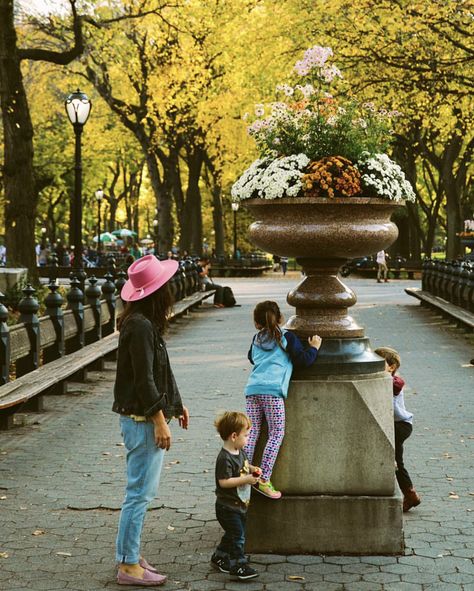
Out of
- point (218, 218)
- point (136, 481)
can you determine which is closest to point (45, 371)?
point (136, 481)

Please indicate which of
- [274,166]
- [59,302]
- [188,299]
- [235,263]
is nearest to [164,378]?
[274,166]

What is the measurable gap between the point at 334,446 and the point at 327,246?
1.10 meters

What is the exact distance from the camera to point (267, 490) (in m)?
5.98

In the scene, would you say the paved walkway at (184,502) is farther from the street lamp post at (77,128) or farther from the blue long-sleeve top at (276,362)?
the street lamp post at (77,128)

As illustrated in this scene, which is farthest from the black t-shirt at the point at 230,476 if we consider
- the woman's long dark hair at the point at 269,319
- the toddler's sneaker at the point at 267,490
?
the woman's long dark hair at the point at 269,319

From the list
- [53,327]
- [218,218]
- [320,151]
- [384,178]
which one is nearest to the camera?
[384,178]

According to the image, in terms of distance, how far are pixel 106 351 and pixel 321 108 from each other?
7.29 meters

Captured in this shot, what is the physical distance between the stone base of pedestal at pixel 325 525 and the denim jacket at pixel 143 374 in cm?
93

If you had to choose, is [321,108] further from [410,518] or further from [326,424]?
[410,518]

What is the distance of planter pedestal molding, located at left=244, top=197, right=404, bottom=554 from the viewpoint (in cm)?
603

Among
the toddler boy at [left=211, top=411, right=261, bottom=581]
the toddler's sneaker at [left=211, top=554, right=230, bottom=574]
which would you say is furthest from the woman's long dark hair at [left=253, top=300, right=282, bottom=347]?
the toddler's sneaker at [left=211, top=554, right=230, bottom=574]

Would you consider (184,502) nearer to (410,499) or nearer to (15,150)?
(410,499)

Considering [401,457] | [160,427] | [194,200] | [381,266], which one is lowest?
[381,266]

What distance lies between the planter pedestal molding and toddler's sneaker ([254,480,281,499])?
0.22 feet
